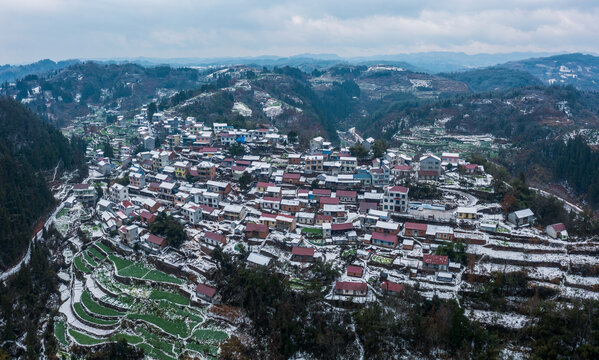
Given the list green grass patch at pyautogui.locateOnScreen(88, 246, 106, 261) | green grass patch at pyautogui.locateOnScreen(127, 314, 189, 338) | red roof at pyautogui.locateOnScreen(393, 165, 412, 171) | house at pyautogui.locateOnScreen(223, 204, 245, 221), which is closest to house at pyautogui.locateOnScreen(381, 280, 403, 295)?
green grass patch at pyautogui.locateOnScreen(127, 314, 189, 338)

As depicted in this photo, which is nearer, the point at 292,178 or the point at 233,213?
the point at 233,213

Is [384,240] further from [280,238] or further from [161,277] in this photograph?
[161,277]

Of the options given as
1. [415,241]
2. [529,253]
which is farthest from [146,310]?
[529,253]

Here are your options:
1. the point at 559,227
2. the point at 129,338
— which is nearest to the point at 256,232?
the point at 129,338

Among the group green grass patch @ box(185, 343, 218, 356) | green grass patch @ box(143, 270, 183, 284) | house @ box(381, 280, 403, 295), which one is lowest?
green grass patch @ box(185, 343, 218, 356)

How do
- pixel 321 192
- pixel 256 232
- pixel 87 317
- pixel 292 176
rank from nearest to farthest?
1. pixel 87 317
2. pixel 256 232
3. pixel 321 192
4. pixel 292 176

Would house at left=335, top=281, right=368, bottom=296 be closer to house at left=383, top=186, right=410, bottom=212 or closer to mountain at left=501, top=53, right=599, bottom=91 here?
house at left=383, top=186, right=410, bottom=212

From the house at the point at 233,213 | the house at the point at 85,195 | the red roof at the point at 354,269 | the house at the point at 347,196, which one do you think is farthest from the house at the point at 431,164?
the house at the point at 85,195
